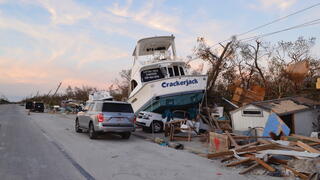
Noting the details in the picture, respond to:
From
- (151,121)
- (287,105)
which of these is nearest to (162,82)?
(151,121)

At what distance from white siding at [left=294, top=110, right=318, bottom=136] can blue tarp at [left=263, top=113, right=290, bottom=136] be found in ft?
4.75

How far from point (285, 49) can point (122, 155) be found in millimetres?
23260

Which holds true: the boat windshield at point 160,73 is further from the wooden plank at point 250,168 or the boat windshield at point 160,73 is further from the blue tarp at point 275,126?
the wooden plank at point 250,168

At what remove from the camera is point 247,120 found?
1259 cm

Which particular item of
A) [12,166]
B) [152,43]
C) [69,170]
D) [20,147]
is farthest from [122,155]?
[152,43]

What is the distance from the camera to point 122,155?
31.3 ft

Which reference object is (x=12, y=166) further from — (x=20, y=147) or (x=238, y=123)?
(x=238, y=123)

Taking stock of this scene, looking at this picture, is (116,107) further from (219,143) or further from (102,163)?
(219,143)

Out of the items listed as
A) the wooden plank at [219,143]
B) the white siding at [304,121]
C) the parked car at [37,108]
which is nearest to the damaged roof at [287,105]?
the white siding at [304,121]

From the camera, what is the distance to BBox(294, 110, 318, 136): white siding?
11.8m

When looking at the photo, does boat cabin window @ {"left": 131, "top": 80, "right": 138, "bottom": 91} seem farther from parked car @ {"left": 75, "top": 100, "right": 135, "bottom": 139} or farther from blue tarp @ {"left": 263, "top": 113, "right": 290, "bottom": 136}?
blue tarp @ {"left": 263, "top": 113, "right": 290, "bottom": 136}

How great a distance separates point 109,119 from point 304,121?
8473mm

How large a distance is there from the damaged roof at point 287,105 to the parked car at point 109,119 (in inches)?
233

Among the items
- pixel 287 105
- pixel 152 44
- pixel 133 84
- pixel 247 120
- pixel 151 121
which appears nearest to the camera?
pixel 287 105
